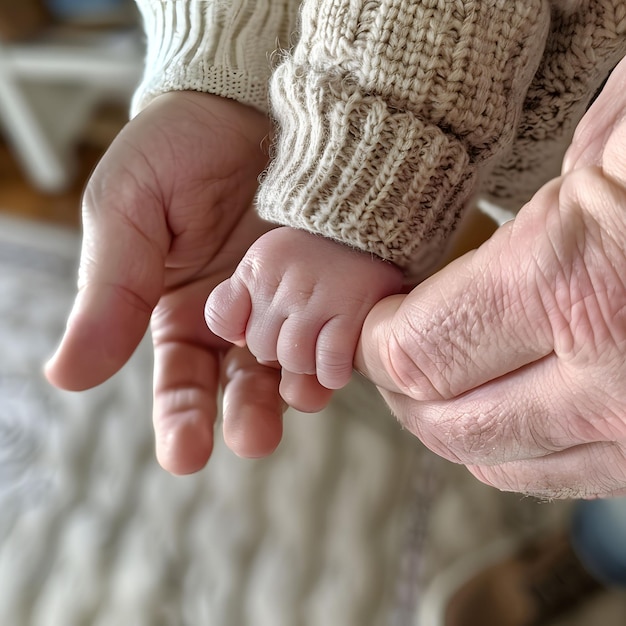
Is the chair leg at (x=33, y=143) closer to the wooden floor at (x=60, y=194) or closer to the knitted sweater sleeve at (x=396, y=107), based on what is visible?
the wooden floor at (x=60, y=194)

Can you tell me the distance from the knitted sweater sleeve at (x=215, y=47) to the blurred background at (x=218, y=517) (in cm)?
37

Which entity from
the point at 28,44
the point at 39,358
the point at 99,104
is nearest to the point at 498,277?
the point at 39,358

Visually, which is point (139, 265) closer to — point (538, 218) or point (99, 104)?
point (538, 218)

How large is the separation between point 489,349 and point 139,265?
25 centimetres

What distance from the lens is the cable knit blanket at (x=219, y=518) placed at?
72 cm

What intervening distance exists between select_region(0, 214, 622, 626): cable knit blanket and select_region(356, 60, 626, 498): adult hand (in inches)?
14.8

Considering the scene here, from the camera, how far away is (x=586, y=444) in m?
0.36

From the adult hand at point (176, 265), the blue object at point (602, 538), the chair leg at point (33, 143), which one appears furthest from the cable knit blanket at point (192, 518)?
the chair leg at point (33, 143)

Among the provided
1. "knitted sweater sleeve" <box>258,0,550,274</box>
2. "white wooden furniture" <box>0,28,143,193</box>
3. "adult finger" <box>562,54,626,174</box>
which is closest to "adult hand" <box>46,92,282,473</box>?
"knitted sweater sleeve" <box>258,0,550,274</box>

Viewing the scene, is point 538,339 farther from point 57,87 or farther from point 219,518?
point 57,87

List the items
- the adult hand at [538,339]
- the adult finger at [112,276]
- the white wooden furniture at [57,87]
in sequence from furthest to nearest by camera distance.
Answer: the white wooden furniture at [57,87] → the adult finger at [112,276] → the adult hand at [538,339]

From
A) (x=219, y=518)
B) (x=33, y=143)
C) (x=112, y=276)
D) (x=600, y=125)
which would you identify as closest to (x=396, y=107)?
(x=600, y=125)

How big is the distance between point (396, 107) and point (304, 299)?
123mm

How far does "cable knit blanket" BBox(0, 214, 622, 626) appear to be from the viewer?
2.35ft
